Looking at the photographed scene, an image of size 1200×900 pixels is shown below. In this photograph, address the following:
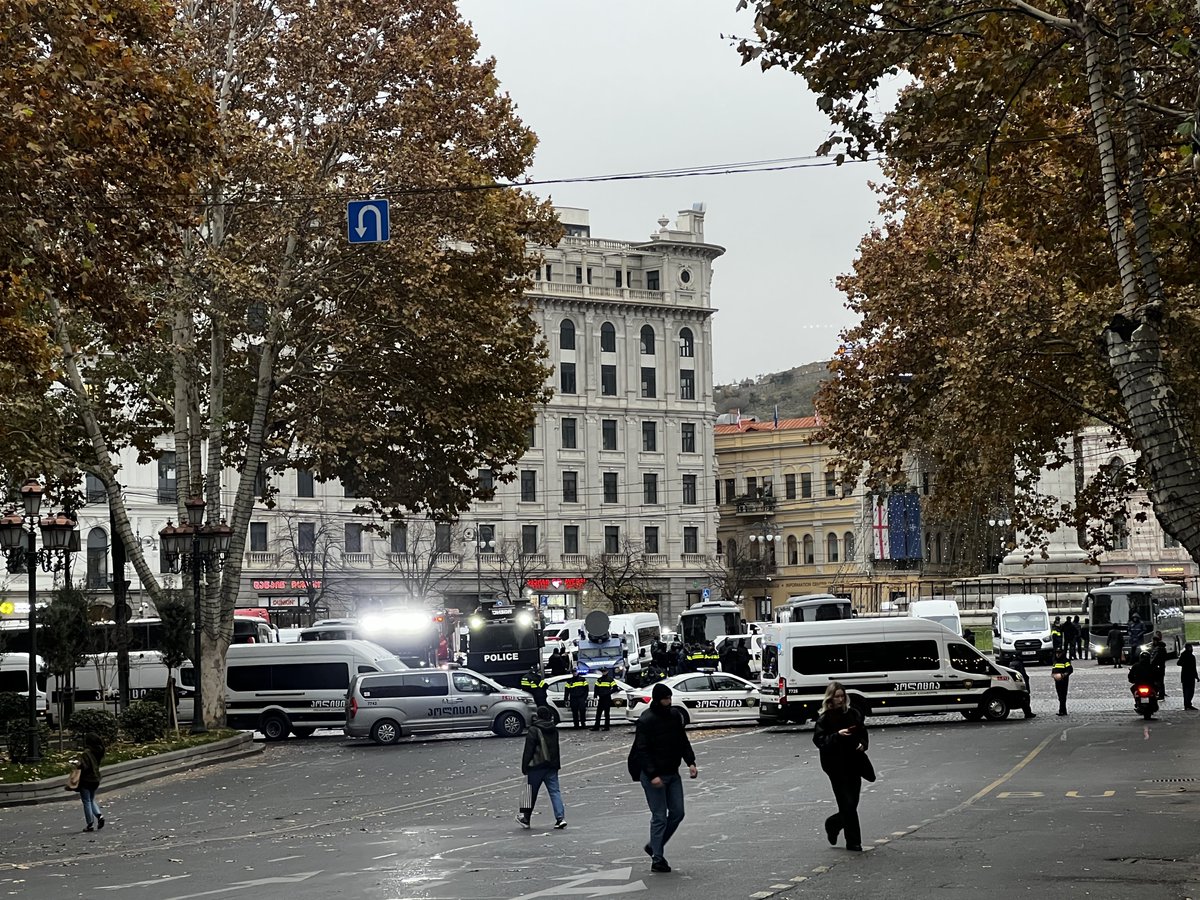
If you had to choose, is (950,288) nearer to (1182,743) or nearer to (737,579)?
(1182,743)

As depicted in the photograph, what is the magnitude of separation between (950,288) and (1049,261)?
5638 millimetres

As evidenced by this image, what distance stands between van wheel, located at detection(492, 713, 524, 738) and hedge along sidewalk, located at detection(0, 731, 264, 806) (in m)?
5.03

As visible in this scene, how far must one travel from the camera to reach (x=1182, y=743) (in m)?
28.1

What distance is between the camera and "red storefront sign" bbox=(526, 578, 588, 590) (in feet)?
311

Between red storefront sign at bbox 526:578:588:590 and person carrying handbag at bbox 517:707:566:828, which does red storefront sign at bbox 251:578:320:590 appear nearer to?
red storefront sign at bbox 526:578:588:590

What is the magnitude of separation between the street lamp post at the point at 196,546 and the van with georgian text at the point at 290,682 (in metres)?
3.34

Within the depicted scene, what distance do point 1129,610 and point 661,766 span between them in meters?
49.8

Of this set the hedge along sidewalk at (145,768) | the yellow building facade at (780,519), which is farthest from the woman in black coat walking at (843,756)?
the yellow building facade at (780,519)

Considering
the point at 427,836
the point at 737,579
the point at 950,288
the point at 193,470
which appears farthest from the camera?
the point at 737,579

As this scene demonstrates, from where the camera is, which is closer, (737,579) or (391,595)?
(391,595)

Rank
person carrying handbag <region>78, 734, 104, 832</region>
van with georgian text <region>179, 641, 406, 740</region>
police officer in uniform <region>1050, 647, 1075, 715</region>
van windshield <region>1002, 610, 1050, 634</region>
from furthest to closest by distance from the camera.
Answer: van windshield <region>1002, 610, 1050, 634</region>, van with georgian text <region>179, 641, 406, 740</region>, police officer in uniform <region>1050, 647, 1075, 715</region>, person carrying handbag <region>78, 734, 104, 832</region>

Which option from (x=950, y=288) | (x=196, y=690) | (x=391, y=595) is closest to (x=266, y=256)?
(x=196, y=690)

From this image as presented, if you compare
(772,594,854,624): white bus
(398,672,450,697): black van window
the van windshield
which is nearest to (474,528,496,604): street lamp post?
(772,594,854,624): white bus

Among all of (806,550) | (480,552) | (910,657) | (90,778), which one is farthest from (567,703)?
(806,550)
